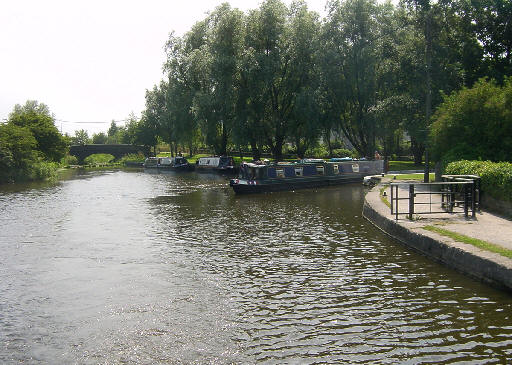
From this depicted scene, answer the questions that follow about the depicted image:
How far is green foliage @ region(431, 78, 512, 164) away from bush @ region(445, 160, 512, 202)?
2991 millimetres

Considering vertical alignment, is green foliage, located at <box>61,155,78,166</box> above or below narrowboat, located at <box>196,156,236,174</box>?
above

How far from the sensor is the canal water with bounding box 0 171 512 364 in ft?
22.0

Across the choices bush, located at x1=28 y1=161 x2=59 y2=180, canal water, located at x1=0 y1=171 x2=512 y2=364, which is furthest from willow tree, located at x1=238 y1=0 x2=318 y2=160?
canal water, located at x1=0 y1=171 x2=512 y2=364

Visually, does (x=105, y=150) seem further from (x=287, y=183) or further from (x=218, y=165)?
(x=287, y=183)

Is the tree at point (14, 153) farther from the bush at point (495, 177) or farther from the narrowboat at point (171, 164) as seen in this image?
the bush at point (495, 177)

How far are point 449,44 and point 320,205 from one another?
16364 millimetres

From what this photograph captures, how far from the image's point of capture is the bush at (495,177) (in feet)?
45.2

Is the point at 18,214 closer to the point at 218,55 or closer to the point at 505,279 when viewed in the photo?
the point at 505,279

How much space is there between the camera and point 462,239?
10.7 meters

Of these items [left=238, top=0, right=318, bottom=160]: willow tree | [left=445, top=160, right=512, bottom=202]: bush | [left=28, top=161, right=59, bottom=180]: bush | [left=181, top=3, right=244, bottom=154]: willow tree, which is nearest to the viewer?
[left=445, top=160, right=512, bottom=202]: bush

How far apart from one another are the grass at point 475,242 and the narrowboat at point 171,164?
4287 centimetres

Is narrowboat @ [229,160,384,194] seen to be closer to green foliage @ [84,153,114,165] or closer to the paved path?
the paved path

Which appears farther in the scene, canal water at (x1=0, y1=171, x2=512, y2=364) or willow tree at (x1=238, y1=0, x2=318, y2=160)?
willow tree at (x1=238, y1=0, x2=318, y2=160)

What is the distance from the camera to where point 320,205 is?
70.5ft
